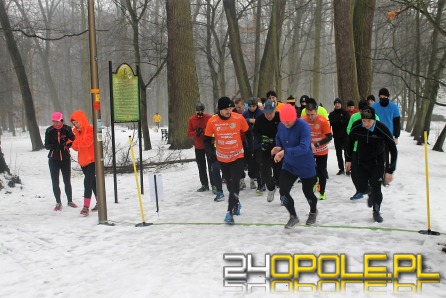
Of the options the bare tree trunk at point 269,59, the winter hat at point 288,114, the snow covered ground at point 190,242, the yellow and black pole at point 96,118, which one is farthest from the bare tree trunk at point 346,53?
the yellow and black pole at point 96,118

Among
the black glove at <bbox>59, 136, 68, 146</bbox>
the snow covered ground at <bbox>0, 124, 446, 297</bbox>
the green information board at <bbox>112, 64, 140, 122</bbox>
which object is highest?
the green information board at <bbox>112, 64, 140, 122</bbox>

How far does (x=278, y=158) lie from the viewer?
232 inches

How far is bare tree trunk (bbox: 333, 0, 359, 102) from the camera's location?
12.1 m

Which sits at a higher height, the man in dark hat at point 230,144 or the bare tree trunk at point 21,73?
the bare tree trunk at point 21,73

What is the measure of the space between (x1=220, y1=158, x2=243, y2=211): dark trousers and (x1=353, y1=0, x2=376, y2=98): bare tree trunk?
780 centimetres

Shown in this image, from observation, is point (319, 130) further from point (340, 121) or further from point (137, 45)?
point (137, 45)

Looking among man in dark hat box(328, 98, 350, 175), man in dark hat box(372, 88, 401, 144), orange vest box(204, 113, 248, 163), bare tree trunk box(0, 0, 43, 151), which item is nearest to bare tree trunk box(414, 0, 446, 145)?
man in dark hat box(328, 98, 350, 175)

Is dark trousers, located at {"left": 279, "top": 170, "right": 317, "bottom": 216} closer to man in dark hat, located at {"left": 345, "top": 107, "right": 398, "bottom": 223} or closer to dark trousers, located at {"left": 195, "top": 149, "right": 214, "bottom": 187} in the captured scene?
man in dark hat, located at {"left": 345, "top": 107, "right": 398, "bottom": 223}

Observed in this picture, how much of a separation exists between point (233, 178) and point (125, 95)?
11.9 feet

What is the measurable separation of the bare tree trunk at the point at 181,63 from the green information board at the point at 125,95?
6.51 m

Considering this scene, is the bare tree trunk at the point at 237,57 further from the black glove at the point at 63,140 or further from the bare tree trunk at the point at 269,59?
the black glove at the point at 63,140

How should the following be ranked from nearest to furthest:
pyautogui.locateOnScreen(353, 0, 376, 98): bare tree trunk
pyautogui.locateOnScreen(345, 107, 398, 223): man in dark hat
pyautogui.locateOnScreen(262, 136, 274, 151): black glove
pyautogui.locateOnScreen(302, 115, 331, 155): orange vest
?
pyautogui.locateOnScreen(345, 107, 398, 223): man in dark hat, pyautogui.locateOnScreen(302, 115, 331, 155): orange vest, pyautogui.locateOnScreen(262, 136, 274, 151): black glove, pyautogui.locateOnScreen(353, 0, 376, 98): bare tree trunk

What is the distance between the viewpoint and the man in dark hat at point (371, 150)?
6.22 meters

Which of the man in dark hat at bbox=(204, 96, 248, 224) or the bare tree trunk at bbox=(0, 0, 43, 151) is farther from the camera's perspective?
the bare tree trunk at bbox=(0, 0, 43, 151)
